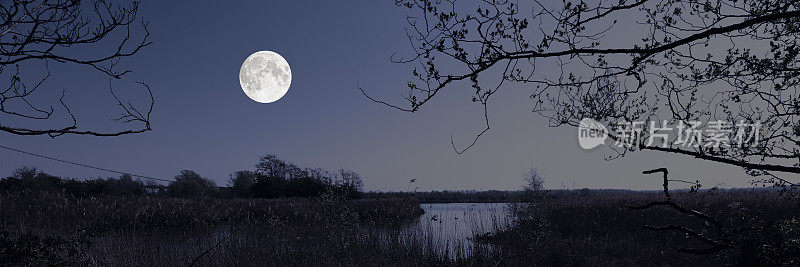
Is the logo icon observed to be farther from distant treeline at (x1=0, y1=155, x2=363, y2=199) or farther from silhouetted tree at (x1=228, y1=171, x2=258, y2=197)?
silhouetted tree at (x1=228, y1=171, x2=258, y2=197)

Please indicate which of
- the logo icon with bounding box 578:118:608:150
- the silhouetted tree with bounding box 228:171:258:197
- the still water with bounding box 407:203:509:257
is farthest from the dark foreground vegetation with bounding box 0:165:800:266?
the silhouetted tree with bounding box 228:171:258:197

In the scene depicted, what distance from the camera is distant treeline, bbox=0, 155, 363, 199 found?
2414cm

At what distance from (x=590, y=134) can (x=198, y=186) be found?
41807 mm

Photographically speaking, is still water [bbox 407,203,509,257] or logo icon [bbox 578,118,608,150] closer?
logo icon [bbox 578,118,608,150]

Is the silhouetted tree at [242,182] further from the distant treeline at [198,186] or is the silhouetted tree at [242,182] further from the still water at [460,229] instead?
the still water at [460,229]

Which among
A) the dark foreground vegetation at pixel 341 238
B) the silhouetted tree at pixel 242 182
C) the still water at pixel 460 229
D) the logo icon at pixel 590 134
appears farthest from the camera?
the silhouetted tree at pixel 242 182

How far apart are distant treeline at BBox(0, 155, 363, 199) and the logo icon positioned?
17.0m

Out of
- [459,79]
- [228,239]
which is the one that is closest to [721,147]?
[459,79]

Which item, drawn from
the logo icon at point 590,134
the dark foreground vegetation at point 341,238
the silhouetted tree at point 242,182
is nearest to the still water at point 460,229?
the dark foreground vegetation at point 341,238

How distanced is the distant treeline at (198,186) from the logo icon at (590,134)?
17043 millimetres

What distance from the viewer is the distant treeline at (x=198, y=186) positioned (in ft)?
79.2

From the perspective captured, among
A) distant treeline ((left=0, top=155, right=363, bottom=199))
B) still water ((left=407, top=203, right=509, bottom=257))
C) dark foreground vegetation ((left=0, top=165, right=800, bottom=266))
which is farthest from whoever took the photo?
distant treeline ((left=0, top=155, right=363, bottom=199))

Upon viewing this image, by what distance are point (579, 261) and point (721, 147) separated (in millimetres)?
7511

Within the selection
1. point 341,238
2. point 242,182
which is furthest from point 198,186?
point 341,238
